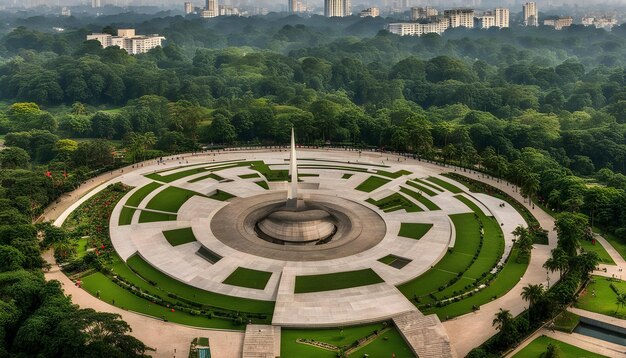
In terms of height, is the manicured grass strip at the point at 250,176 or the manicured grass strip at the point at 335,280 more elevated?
the manicured grass strip at the point at 250,176

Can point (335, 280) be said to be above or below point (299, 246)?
below

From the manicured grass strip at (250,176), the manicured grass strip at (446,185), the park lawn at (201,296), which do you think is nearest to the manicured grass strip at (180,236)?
the park lawn at (201,296)

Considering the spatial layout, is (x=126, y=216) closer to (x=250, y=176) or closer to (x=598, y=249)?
(x=250, y=176)

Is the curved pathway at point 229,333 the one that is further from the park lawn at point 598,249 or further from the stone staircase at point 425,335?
the park lawn at point 598,249

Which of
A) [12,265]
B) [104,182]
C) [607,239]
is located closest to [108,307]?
[12,265]

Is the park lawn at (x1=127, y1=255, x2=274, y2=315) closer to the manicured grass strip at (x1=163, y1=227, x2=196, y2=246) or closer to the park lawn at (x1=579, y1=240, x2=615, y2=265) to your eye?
the manicured grass strip at (x1=163, y1=227, x2=196, y2=246)

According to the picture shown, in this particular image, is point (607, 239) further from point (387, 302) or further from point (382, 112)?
point (382, 112)

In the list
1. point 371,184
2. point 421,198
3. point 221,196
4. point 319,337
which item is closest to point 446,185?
point 421,198
